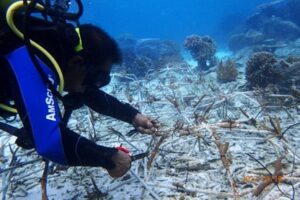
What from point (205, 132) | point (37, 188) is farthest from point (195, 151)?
point (37, 188)

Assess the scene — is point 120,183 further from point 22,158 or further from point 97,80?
point 22,158

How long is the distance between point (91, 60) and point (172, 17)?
83.6 metres

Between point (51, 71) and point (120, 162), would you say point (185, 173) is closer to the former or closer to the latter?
Answer: point (120, 162)

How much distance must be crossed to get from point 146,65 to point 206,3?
79.8 metres

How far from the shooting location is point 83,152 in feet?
8.52

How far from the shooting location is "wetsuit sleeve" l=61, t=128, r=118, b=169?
2531 mm

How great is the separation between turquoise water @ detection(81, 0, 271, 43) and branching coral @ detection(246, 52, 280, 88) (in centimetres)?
974

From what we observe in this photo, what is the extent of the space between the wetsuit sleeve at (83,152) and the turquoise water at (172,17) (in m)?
13.4

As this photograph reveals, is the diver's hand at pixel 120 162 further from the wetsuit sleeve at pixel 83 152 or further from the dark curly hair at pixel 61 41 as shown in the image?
the dark curly hair at pixel 61 41

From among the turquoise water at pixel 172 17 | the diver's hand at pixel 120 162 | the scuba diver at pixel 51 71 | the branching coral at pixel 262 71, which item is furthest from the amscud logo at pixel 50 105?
the turquoise water at pixel 172 17

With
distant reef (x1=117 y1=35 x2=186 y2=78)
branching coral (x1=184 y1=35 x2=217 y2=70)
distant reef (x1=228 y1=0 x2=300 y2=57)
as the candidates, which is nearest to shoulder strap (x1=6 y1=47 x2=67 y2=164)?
distant reef (x1=117 y1=35 x2=186 y2=78)

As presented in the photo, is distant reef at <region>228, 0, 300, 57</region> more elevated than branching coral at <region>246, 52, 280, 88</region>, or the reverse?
distant reef at <region>228, 0, 300, 57</region>

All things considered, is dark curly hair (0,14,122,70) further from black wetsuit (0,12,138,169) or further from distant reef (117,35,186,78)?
distant reef (117,35,186,78)

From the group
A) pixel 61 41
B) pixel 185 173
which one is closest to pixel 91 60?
pixel 61 41
